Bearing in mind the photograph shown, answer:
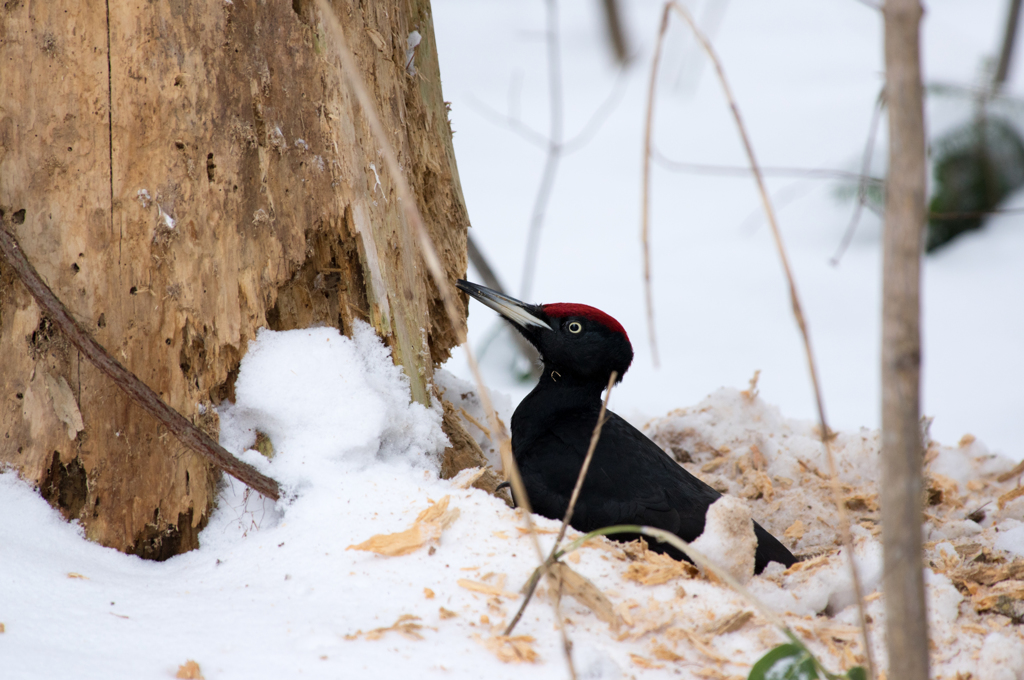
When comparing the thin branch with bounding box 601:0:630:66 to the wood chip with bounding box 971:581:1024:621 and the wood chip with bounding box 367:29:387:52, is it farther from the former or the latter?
the wood chip with bounding box 971:581:1024:621

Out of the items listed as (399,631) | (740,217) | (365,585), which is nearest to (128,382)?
(365,585)

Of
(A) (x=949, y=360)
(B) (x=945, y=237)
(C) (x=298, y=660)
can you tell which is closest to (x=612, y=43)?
(B) (x=945, y=237)

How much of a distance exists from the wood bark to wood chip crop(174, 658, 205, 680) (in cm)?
106

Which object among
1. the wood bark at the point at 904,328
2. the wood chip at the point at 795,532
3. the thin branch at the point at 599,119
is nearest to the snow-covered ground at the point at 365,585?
the wood chip at the point at 795,532

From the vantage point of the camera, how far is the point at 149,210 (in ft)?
6.41

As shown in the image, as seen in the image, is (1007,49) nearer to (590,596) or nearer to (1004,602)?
(1004,602)

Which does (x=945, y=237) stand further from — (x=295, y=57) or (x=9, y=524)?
(x=9, y=524)

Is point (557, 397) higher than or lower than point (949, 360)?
lower

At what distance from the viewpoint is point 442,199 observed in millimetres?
2600

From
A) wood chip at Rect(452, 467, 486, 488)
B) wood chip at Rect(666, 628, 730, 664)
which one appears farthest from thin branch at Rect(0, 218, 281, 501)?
wood chip at Rect(666, 628, 730, 664)

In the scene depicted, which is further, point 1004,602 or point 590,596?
point 1004,602

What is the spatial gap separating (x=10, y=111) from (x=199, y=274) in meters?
0.56

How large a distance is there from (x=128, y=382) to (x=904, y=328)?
5.30ft

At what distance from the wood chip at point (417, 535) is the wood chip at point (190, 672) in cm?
44
